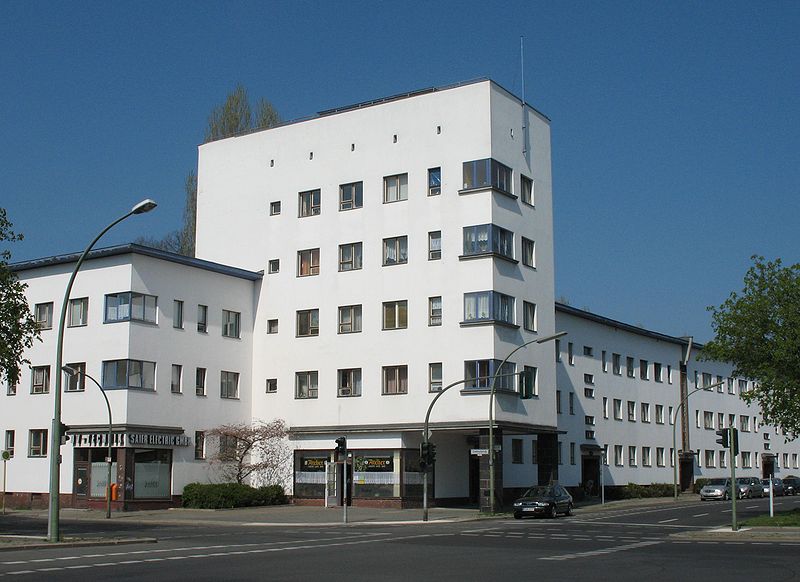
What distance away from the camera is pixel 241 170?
58625 mm

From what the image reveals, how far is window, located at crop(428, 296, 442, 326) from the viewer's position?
50.5 metres

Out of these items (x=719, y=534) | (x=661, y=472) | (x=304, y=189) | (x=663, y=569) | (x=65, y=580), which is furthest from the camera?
(x=661, y=472)

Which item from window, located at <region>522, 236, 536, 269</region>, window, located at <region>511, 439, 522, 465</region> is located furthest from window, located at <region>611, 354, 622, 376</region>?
window, located at <region>522, 236, 536, 269</region>

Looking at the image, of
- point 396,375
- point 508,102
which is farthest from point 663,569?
point 508,102

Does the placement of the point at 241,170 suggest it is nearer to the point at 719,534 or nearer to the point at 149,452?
the point at 149,452

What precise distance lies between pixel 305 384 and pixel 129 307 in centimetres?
1075

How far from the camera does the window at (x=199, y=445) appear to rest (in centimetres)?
5191

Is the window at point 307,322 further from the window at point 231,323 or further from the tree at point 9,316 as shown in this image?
the tree at point 9,316

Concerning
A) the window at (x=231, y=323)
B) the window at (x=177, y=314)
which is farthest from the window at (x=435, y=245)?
the window at (x=177, y=314)

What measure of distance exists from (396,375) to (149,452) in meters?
12.7

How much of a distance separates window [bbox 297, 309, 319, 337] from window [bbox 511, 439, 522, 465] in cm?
1280

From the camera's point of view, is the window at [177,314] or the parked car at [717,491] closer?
the window at [177,314]

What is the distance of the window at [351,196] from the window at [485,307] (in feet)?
28.0

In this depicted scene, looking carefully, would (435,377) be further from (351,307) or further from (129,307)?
(129,307)
